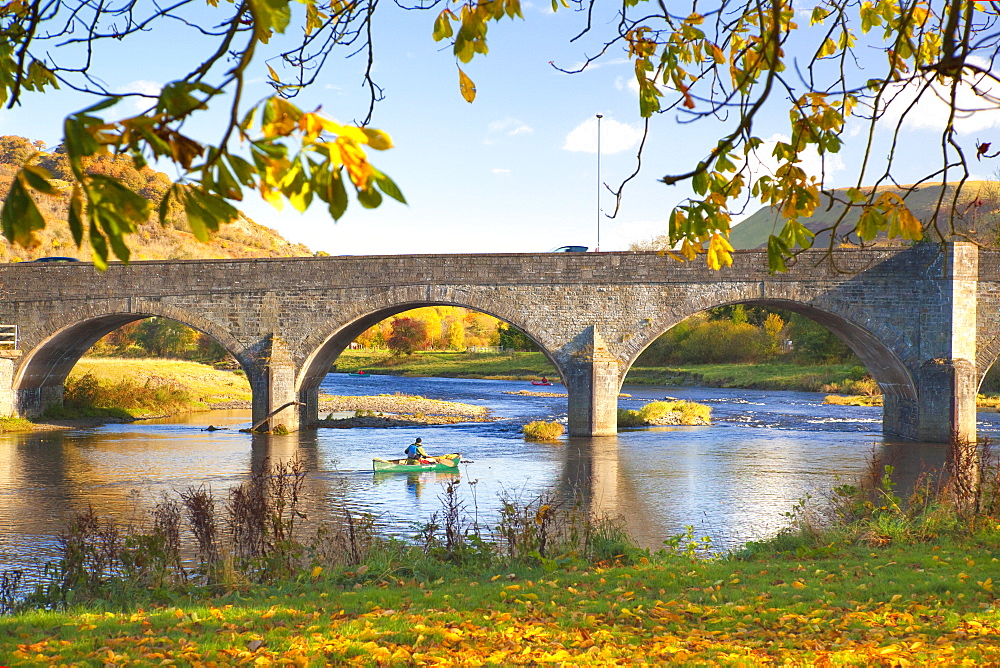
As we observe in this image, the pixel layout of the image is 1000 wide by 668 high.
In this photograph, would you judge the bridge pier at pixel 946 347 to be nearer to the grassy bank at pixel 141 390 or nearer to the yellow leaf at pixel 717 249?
the yellow leaf at pixel 717 249

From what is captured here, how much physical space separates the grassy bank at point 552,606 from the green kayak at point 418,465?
8.62 metres

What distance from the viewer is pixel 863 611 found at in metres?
6.42

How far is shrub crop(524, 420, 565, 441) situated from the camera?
24.5 metres

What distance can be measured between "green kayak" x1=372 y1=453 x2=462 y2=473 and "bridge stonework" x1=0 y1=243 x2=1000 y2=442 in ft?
19.3

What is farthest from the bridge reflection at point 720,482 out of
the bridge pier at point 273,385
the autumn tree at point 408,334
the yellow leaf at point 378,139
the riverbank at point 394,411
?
the autumn tree at point 408,334

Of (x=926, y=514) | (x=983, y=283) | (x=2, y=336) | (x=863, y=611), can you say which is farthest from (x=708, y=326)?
(x=863, y=611)

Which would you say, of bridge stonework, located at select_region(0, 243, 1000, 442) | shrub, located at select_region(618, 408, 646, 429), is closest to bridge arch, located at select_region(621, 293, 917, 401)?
bridge stonework, located at select_region(0, 243, 1000, 442)

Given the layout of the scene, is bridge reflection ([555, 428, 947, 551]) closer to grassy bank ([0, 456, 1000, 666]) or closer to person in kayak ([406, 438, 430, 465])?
grassy bank ([0, 456, 1000, 666])

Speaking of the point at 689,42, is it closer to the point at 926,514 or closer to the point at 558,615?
the point at 558,615

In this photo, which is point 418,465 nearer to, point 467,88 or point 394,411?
point 467,88

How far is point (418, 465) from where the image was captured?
722 inches

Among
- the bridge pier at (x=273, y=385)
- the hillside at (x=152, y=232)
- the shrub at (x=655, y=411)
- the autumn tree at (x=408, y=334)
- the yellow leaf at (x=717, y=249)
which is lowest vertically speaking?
the shrub at (x=655, y=411)

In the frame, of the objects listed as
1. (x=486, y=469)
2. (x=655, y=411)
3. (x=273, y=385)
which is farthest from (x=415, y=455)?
(x=655, y=411)

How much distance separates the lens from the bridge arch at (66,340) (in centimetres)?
2470
